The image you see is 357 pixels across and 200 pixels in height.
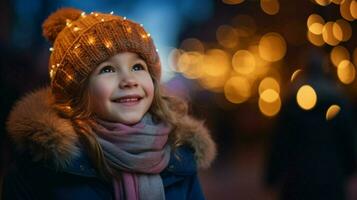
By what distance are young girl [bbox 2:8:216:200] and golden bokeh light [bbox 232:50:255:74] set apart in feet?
28.1

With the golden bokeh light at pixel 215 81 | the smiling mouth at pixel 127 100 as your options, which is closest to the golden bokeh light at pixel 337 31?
the smiling mouth at pixel 127 100

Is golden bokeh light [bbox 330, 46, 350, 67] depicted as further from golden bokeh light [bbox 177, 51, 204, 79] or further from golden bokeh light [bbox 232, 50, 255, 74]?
golden bokeh light [bbox 177, 51, 204, 79]

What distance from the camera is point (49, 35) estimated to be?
9.01ft

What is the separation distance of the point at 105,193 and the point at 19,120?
1.43 ft

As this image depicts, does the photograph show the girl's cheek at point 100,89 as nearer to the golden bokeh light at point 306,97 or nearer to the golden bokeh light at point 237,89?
the golden bokeh light at point 306,97

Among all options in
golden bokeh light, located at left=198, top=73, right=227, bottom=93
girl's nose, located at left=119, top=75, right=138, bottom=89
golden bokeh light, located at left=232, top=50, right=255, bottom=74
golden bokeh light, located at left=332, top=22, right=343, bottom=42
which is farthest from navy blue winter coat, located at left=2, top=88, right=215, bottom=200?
golden bokeh light, located at left=198, top=73, right=227, bottom=93

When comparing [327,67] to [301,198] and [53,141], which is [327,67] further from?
[53,141]

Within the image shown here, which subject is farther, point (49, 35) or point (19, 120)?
point (49, 35)

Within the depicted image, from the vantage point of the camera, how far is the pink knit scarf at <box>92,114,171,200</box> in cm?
246

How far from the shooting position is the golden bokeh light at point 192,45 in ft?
40.1

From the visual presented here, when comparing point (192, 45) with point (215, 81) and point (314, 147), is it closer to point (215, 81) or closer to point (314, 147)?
point (215, 81)

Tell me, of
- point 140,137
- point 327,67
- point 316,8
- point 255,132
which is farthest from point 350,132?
point 255,132

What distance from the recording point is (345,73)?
5.01 meters

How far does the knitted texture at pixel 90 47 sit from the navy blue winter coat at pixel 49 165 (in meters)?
0.15
